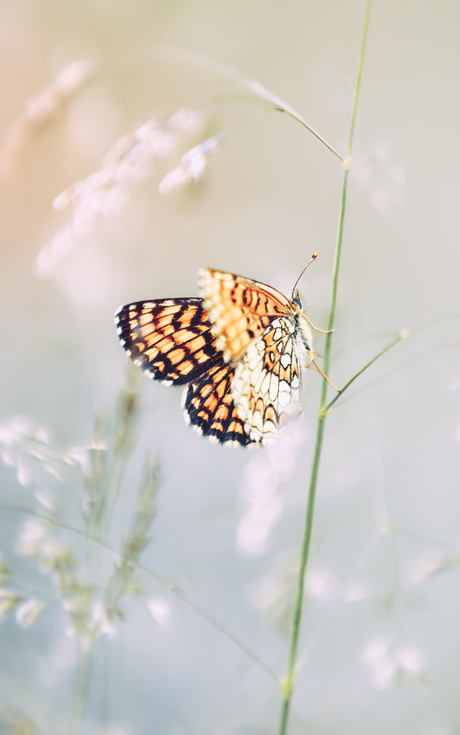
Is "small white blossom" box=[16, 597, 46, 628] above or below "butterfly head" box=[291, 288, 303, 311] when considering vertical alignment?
below

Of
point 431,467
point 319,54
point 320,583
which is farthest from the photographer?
point 319,54

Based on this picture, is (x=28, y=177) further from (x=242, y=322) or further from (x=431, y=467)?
(x=431, y=467)

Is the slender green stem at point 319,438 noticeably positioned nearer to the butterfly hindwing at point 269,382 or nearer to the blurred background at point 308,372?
the butterfly hindwing at point 269,382

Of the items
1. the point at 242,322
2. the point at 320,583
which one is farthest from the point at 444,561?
the point at 242,322

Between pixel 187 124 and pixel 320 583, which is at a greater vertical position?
pixel 187 124

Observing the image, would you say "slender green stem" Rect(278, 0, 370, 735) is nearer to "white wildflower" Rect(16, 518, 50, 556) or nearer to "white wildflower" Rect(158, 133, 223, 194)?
"white wildflower" Rect(158, 133, 223, 194)

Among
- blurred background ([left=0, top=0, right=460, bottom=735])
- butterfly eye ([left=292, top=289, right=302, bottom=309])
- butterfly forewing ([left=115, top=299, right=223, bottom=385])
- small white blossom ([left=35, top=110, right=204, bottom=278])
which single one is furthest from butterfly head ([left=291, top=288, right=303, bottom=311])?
blurred background ([left=0, top=0, right=460, bottom=735])

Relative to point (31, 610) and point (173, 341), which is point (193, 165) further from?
point (31, 610)
